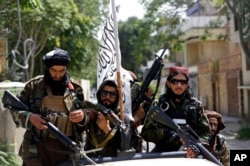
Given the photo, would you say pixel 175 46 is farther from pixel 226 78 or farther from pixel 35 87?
pixel 35 87

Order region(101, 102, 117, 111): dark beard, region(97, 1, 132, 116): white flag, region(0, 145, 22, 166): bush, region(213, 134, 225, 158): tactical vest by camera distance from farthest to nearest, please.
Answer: region(0, 145, 22, 166): bush, region(213, 134, 225, 158): tactical vest, region(97, 1, 132, 116): white flag, region(101, 102, 117, 111): dark beard

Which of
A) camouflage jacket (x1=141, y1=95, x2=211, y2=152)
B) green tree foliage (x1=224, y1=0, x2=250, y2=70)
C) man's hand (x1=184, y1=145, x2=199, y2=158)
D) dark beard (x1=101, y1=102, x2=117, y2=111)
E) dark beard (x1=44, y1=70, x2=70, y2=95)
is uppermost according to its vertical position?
green tree foliage (x1=224, y1=0, x2=250, y2=70)

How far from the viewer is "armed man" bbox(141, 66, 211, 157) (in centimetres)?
408

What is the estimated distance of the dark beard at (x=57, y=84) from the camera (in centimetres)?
404

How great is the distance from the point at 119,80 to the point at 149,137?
1.73 ft

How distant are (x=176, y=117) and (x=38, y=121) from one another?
1137mm

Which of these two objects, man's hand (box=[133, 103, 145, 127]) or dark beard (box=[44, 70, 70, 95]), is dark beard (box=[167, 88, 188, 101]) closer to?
man's hand (box=[133, 103, 145, 127])

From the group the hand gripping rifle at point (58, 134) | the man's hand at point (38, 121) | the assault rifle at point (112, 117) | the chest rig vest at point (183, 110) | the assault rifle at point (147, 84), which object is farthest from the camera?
the assault rifle at point (147, 84)

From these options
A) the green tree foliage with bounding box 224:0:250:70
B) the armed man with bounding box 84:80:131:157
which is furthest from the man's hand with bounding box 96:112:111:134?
the green tree foliage with bounding box 224:0:250:70

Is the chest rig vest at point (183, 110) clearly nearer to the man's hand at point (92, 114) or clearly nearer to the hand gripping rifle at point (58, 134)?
the man's hand at point (92, 114)

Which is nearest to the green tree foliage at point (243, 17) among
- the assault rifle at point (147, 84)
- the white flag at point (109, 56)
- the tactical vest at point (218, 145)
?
Result: the assault rifle at point (147, 84)

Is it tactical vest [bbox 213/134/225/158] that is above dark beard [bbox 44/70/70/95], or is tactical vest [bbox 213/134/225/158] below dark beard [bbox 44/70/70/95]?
below

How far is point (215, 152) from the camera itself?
454 cm

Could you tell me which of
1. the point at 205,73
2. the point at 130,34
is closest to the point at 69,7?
the point at 205,73
